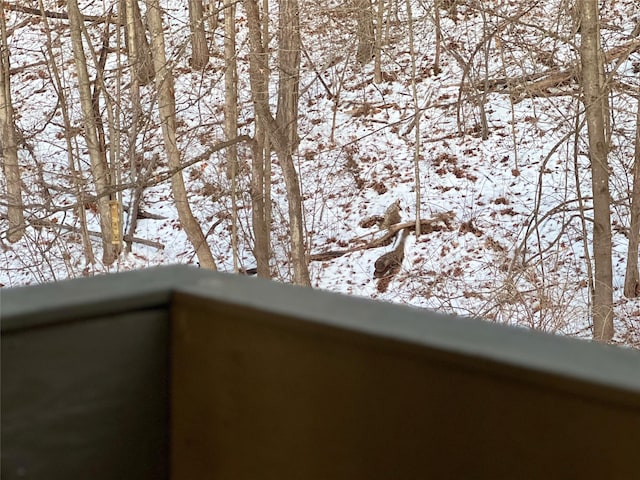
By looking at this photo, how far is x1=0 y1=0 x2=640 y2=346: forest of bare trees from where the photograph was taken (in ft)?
24.2

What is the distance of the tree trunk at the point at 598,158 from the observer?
6336 millimetres

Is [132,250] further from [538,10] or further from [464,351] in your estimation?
[464,351]

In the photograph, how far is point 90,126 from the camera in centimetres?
1052

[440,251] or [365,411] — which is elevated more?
[440,251]

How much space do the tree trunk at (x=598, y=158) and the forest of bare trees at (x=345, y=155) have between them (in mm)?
21

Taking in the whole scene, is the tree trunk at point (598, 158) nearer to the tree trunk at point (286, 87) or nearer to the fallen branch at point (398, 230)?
the tree trunk at point (286, 87)

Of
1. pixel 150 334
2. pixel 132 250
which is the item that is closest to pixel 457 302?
pixel 132 250

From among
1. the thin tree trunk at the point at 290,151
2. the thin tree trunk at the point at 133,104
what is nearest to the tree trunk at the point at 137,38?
the thin tree trunk at the point at 133,104

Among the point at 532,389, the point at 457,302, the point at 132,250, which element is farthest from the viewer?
the point at 132,250

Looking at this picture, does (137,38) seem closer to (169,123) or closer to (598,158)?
(169,123)

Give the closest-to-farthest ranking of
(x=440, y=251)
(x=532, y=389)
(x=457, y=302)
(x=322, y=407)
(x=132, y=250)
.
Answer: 1. (x=532, y=389)
2. (x=322, y=407)
3. (x=457, y=302)
4. (x=440, y=251)
5. (x=132, y=250)

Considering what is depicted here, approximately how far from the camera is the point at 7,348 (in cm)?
71

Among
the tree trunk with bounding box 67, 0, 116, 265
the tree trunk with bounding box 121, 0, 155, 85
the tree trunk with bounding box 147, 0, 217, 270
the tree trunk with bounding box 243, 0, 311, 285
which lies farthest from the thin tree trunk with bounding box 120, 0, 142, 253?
the tree trunk with bounding box 243, 0, 311, 285

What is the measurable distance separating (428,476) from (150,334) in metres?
0.31
